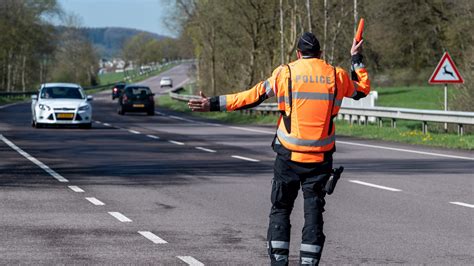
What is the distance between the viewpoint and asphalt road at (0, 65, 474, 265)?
977 cm

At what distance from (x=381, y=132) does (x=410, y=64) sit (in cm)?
4777

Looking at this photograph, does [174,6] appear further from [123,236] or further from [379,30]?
[123,236]

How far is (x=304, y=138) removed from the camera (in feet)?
26.7

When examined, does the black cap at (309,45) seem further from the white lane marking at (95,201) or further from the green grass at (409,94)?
the green grass at (409,94)

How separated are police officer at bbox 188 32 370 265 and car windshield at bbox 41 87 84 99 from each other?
27.8m

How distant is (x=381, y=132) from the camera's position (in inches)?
1256

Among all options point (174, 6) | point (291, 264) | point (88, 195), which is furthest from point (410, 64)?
point (291, 264)

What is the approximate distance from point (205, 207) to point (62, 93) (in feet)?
76.1

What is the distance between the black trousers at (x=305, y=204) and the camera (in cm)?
798

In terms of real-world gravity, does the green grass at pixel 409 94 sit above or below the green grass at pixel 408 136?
below

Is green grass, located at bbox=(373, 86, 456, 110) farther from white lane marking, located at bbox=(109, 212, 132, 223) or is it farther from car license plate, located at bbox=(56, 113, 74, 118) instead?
white lane marking, located at bbox=(109, 212, 132, 223)

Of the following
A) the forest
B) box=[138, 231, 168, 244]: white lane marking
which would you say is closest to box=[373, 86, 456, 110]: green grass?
the forest

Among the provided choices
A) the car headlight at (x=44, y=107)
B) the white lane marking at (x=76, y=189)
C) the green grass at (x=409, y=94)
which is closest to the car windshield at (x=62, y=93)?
the car headlight at (x=44, y=107)

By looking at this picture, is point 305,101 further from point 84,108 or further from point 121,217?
point 84,108
